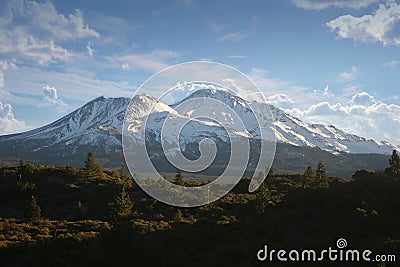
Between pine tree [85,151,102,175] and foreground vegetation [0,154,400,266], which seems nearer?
foreground vegetation [0,154,400,266]

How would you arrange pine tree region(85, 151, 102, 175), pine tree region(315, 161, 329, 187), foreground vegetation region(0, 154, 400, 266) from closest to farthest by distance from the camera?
1. foreground vegetation region(0, 154, 400, 266)
2. pine tree region(315, 161, 329, 187)
3. pine tree region(85, 151, 102, 175)

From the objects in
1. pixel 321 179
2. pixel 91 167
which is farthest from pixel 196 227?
pixel 91 167

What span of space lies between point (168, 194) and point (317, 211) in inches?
1178

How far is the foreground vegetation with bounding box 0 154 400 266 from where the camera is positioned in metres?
29.3

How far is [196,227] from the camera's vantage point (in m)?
39.4

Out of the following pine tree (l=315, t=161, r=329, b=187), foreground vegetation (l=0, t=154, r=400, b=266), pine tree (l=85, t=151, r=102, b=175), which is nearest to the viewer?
foreground vegetation (l=0, t=154, r=400, b=266)

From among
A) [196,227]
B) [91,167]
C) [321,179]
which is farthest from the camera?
[91,167]

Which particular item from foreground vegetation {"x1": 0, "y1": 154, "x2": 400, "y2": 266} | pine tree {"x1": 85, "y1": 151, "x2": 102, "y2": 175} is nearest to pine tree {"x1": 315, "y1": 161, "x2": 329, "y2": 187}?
foreground vegetation {"x1": 0, "y1": 154, "x2": 400, "y2": 266}

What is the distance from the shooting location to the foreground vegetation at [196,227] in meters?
29.3

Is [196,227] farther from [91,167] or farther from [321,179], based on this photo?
[91,167]

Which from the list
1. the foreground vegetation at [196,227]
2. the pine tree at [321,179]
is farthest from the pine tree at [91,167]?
the pine tree at [321,179]

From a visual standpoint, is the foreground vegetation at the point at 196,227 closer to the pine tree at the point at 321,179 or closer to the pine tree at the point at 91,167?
the pine tree at the point at 321,179

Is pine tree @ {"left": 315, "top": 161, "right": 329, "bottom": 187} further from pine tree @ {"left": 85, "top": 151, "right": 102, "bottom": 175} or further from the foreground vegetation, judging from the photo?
pine tree @ {"left": 85, "top": 151, "right": 102, "bottom": 175}

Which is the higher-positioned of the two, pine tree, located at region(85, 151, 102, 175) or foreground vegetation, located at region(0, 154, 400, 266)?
pine tree, located at region(85, 151, 102, 175)
